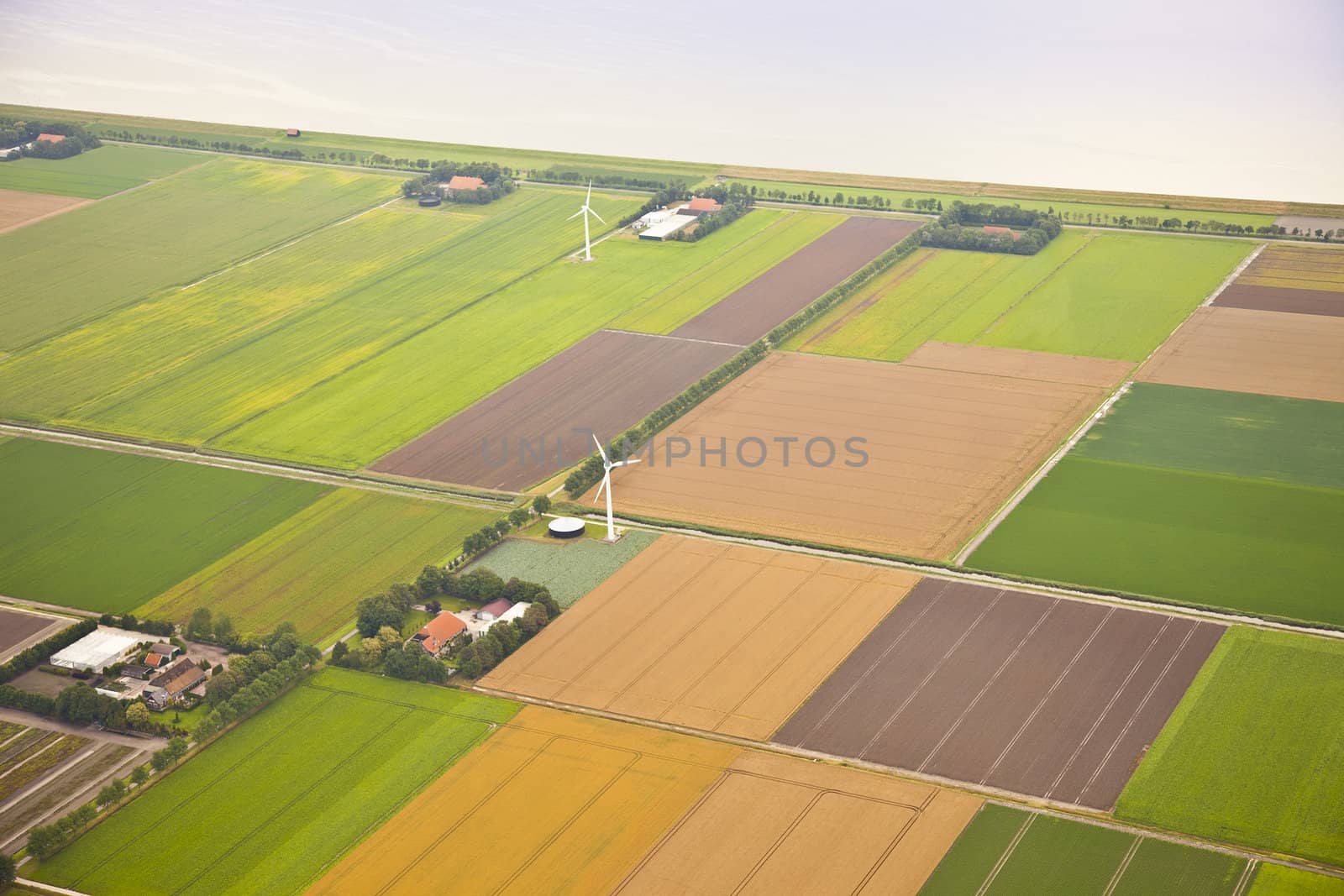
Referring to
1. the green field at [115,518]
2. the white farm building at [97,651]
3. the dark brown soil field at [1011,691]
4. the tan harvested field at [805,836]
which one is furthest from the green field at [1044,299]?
the white farm building at [97,651]

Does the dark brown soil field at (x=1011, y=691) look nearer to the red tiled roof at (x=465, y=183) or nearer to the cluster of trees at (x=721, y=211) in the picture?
the cluster of trees at (x=721, y=211)

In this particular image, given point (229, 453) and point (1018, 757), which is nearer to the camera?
point (1018, 757)

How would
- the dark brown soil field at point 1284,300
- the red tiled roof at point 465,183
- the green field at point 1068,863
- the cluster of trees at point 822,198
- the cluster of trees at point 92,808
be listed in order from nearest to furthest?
the green field at point 1068,863, the cluster of trees at point 92,808, the dark brown soil field at point 1284,300, the cluster of trees at point 822,198, the red tiled roof at point 465,183

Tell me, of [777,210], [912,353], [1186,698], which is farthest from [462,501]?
[777,210]

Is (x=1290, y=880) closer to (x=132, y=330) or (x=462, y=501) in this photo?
(x=462, y=501)

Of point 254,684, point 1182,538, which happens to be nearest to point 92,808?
point 254,684

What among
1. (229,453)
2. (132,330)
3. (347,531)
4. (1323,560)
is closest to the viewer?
(1323,560)

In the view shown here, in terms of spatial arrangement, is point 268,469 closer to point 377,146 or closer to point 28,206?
point 28,206
